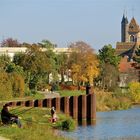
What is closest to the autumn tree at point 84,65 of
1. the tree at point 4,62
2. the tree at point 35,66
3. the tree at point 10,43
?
the tree at point 35,66

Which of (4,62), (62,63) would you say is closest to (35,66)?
(4,62)

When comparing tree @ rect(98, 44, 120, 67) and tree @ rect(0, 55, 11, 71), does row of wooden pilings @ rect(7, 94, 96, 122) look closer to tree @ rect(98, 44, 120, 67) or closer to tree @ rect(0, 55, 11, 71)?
tree @ rect(0, 55, 11, 71)

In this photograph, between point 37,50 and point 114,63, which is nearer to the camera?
point 37,50

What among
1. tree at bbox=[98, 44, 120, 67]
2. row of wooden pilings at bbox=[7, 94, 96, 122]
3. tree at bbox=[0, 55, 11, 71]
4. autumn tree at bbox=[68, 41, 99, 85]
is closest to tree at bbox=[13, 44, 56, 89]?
tree at bbox=[0, 55, 11, 71]

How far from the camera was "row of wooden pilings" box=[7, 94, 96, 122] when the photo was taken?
187ft

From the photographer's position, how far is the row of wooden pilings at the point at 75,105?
187ft

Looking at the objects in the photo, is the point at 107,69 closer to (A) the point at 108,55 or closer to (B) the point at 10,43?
(A) the point at 108,55

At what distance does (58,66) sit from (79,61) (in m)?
3.98

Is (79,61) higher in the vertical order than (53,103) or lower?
higher

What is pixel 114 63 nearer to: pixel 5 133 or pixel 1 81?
pixel 1 81

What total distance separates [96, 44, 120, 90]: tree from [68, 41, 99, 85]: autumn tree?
9.37 ft

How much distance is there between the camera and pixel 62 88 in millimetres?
114688

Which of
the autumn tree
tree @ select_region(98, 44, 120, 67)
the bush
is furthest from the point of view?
tree @ select_region(98, 44, 120, 67)

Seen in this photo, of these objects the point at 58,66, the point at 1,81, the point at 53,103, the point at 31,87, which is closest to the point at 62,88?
the point at 58,66
